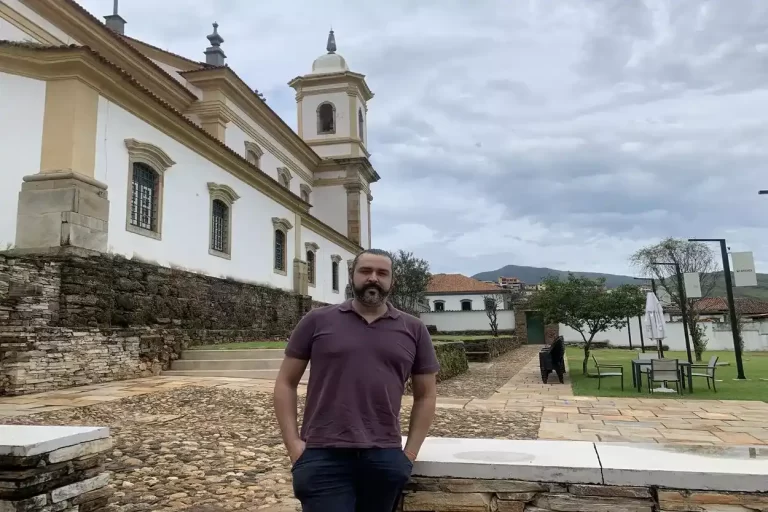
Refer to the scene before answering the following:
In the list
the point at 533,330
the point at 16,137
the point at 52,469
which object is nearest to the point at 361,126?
the point at 533,330

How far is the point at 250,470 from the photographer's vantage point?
5.06 meters

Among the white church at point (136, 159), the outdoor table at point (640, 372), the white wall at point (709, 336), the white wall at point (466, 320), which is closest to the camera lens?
the white church at point (136, 159)

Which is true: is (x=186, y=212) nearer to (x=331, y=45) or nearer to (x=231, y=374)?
(x=231, y=374)

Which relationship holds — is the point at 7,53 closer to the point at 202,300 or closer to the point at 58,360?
the point at 58,360

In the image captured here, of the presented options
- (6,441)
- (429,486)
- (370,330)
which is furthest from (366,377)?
(6,441)

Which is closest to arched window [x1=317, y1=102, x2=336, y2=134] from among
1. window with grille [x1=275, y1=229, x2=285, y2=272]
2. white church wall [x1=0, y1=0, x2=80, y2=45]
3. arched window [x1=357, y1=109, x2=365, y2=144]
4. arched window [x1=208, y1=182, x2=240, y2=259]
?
arched window [x1=357, y1=109, x2=365, y2=144]

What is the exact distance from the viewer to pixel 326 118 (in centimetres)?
3344

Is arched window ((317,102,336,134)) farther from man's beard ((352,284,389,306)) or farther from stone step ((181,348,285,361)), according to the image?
man's beard ((352,284,389,306))

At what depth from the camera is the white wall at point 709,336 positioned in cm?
3666

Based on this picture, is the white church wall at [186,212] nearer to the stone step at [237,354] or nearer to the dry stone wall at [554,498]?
the stone step at [237,354]

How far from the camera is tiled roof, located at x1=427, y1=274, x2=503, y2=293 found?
58.2 m

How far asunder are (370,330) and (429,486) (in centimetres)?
80

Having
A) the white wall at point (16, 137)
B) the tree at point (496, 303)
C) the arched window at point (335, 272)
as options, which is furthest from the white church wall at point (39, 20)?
the tree at point (496, 303)

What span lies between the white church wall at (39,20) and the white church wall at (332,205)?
18.3 metres
